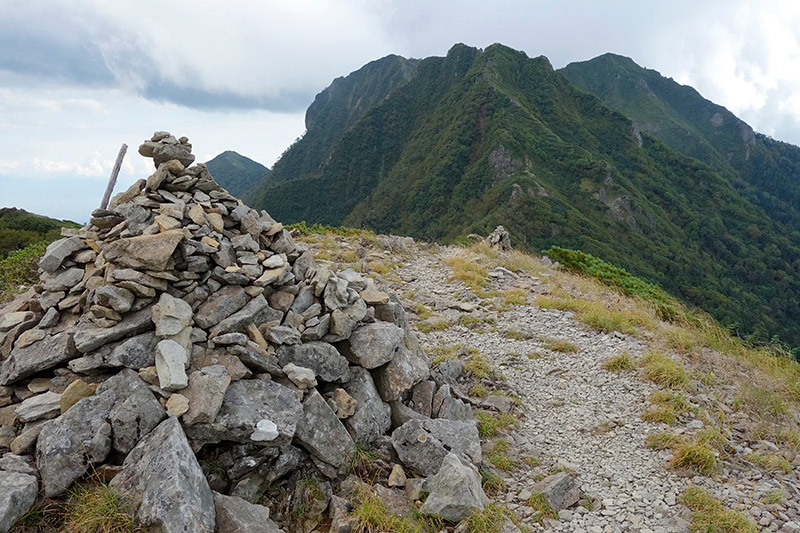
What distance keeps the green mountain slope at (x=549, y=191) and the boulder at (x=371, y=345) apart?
5087 centimetres

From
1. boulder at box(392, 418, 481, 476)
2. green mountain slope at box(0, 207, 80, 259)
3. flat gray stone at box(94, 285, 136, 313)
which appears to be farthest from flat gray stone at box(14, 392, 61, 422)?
green mountain slope at box(0, 207, 80, 259)

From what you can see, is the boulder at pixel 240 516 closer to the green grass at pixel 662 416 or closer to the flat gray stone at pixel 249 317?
the flat gray stone at pixel 249 317

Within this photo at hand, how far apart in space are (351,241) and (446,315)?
924cm

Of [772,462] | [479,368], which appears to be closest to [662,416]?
[772,462]

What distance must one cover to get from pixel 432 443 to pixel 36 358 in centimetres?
487

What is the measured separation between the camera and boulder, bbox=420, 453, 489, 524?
15.7ft

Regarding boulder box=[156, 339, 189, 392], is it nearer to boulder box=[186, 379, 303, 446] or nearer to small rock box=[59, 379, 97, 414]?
boulder box=[186, 379, 303, 446]

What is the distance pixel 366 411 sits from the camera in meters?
5.95

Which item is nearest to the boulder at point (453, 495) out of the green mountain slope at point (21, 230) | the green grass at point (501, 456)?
the green grass at point (501, 456)

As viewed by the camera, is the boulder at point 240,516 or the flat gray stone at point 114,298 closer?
the boulder at point 240,516

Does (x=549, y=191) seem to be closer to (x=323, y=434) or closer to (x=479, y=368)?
(x=479, y=368)

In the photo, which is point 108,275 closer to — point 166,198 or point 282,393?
point 166,198

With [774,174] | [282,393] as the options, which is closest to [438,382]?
[282,393]

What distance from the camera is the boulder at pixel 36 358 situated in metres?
5.16
